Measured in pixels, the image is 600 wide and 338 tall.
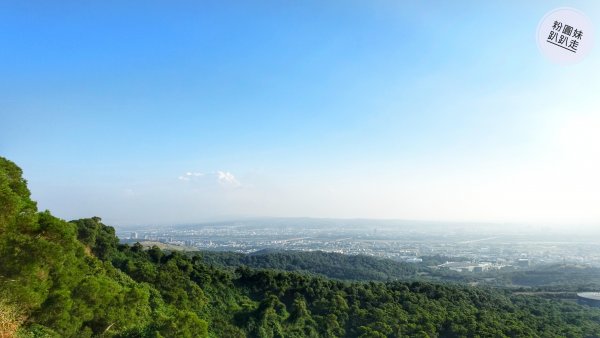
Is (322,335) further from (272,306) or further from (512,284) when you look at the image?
(512,284)

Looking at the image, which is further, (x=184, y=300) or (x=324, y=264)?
(x=324, y=264)

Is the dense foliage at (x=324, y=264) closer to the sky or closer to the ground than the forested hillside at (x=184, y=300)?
closer to the ground

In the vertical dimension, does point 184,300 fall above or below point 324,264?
above

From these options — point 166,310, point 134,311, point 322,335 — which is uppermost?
point 134,311

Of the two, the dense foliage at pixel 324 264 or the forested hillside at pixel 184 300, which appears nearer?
the forested hillside at pixel 184 300

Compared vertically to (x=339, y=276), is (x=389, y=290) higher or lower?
higher

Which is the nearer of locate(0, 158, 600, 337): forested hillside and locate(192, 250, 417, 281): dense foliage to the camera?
locate(0, 158, 600, 337): forested hillside

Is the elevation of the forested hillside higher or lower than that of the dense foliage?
higher

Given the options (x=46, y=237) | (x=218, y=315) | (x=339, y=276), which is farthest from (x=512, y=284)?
(x=46, y=237)
